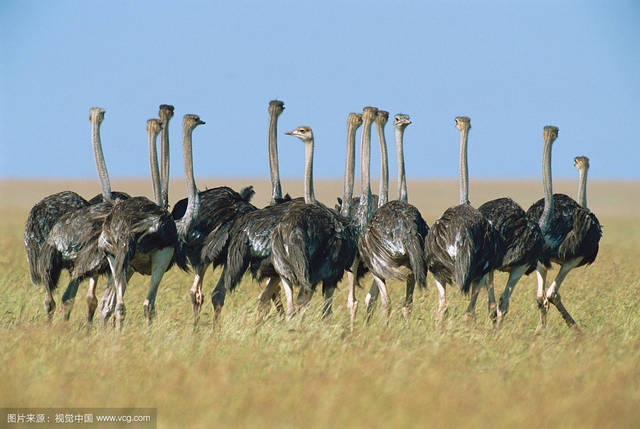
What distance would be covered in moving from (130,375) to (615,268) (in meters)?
10.1

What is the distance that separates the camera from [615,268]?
628 inches

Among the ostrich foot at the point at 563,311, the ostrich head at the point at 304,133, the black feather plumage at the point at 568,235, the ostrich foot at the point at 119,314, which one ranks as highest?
the ostrich head at the point at 304,133

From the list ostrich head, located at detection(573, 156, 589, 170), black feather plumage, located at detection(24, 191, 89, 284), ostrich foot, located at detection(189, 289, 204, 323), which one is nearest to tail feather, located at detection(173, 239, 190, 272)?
ostrich foot, located at detection(189, 289, 204, 323)

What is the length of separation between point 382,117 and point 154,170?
9.22ft

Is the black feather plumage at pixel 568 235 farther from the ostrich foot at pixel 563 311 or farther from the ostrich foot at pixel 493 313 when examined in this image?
the ostrich foot at pixel 493 313

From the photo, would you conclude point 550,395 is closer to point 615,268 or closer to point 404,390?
point 404,390

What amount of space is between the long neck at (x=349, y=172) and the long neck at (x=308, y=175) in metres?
0.33

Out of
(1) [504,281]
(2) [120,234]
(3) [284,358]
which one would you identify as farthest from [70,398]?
(1) [504,281]

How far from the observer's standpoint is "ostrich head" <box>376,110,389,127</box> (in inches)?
491

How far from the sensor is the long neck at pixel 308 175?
11214mm

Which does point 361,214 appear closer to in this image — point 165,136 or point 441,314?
point 441,314

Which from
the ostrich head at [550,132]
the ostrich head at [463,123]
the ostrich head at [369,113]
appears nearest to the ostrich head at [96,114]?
the ostrich head at [369,113]

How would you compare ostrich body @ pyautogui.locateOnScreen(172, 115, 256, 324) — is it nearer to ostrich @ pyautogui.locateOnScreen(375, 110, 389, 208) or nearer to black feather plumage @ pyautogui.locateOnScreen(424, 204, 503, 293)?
ostrich @ pyautogui.locateOnScreen(375, 110, 389, 208)

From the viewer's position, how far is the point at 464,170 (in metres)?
11.5
